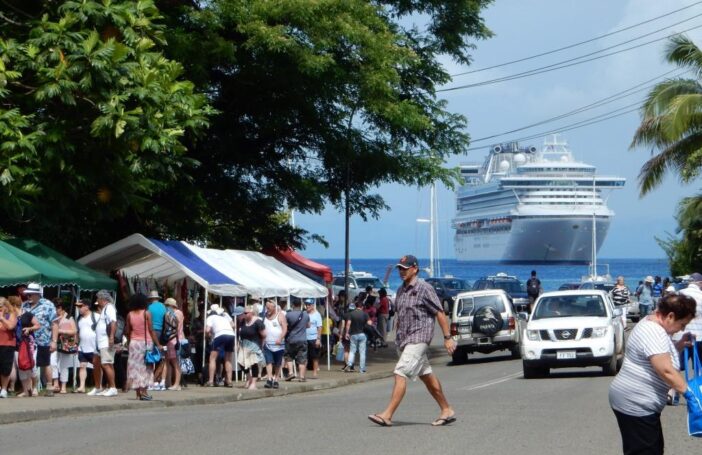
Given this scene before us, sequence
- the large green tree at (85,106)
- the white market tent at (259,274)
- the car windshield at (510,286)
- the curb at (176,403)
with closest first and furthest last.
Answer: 1. the curb at (176,403)
2. the large green tree at (85,106)
3. the white market tent at (259,274)
4. the car windshield at (510,286)

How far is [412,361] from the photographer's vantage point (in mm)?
12938

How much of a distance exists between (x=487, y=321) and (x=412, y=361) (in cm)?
1660

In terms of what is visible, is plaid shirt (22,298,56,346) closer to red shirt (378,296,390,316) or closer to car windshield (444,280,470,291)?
red shirt (378,296,390,316)

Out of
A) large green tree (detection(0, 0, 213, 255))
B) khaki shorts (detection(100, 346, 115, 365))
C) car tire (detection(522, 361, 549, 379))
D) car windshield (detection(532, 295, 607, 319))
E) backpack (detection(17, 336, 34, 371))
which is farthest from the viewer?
car windshield (detection(532, 295, 607, 319))

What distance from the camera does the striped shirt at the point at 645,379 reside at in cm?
754

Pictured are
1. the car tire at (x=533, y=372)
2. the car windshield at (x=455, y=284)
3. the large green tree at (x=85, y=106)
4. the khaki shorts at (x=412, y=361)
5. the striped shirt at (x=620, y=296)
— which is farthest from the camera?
the car windshield at (x=455, y=284)

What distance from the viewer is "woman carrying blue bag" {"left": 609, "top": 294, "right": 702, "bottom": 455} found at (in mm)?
7516

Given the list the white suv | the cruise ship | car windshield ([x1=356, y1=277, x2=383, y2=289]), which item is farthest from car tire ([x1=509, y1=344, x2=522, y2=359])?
the cruise ship

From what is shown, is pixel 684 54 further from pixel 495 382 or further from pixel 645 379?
pixel 645 379

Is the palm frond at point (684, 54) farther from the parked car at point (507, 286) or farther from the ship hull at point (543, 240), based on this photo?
the ship hull at point (543, 240)

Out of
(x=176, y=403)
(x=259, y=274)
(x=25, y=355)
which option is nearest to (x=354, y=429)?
(x=176, y=403)

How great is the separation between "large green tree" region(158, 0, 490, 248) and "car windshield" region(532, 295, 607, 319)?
636 centimetres

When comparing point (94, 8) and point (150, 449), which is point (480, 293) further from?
point (150, 449)

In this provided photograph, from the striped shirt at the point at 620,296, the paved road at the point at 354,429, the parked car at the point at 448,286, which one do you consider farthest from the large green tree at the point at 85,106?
the parked car at the point at 448,286
